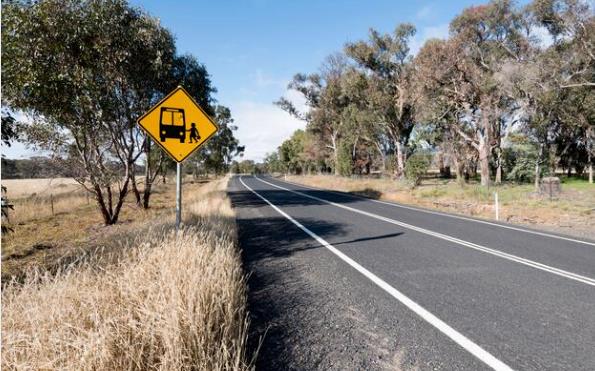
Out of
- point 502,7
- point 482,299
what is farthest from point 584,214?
point 502,7

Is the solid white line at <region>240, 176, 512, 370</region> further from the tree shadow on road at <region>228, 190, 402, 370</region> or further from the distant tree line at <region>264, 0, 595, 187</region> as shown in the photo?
the distant tree line at <region>264, 0, 595, 187</region>

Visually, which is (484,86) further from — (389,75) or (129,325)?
(129,325)

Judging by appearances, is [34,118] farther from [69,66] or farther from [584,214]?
[584,214]

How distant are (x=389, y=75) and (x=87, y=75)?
3096 centimetres

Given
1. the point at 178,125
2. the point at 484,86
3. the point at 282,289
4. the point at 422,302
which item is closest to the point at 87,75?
the point at 178,125

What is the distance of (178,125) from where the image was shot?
6.45m

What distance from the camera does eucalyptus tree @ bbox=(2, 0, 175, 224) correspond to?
8352mm

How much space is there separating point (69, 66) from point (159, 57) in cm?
317

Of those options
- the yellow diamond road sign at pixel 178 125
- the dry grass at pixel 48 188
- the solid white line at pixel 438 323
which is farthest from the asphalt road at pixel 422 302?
the dry grass at pixel 48 188

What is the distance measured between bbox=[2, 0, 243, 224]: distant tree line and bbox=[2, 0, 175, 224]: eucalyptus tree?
0.02 meters

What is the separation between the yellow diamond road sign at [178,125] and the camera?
6.25 metres

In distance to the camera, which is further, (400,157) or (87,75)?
(400,157)

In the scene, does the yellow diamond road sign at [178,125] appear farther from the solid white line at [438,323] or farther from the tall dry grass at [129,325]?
the solid white line at [438,323]

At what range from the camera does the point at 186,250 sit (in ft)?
15.8
